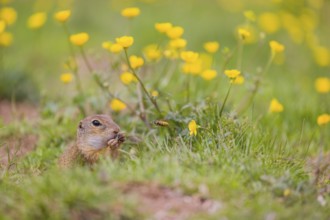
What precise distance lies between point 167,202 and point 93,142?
1.35m

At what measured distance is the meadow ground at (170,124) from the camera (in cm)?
382

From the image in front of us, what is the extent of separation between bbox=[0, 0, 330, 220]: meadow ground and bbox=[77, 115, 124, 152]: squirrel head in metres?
0.21

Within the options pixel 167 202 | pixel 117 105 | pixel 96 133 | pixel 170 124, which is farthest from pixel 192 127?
pixel 117 105

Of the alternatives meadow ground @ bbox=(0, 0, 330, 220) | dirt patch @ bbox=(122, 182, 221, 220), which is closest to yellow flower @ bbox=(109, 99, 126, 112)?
meadow ground @ bbox=(0, 0, 330, 220)

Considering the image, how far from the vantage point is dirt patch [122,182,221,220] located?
3773 mm

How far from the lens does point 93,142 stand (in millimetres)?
5082

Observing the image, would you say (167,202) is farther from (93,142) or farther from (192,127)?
(93,142)

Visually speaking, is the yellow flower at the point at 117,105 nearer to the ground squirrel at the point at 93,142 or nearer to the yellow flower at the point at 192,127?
the ground squirrel at the point at 93,142

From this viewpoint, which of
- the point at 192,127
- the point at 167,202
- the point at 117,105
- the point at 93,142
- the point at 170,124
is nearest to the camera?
the point at 167,202

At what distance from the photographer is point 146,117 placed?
5.61 m

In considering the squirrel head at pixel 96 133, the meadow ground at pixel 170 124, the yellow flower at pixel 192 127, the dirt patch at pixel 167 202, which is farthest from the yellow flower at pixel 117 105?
the dirt patch at pixel 167 202

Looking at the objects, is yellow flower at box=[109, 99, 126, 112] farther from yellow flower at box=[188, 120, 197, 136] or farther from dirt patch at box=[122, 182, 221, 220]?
dirt patch at box=[122, 182, 221, 220]

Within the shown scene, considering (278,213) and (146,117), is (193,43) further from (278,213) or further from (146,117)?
(278,213)

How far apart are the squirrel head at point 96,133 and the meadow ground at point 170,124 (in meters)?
0.21
